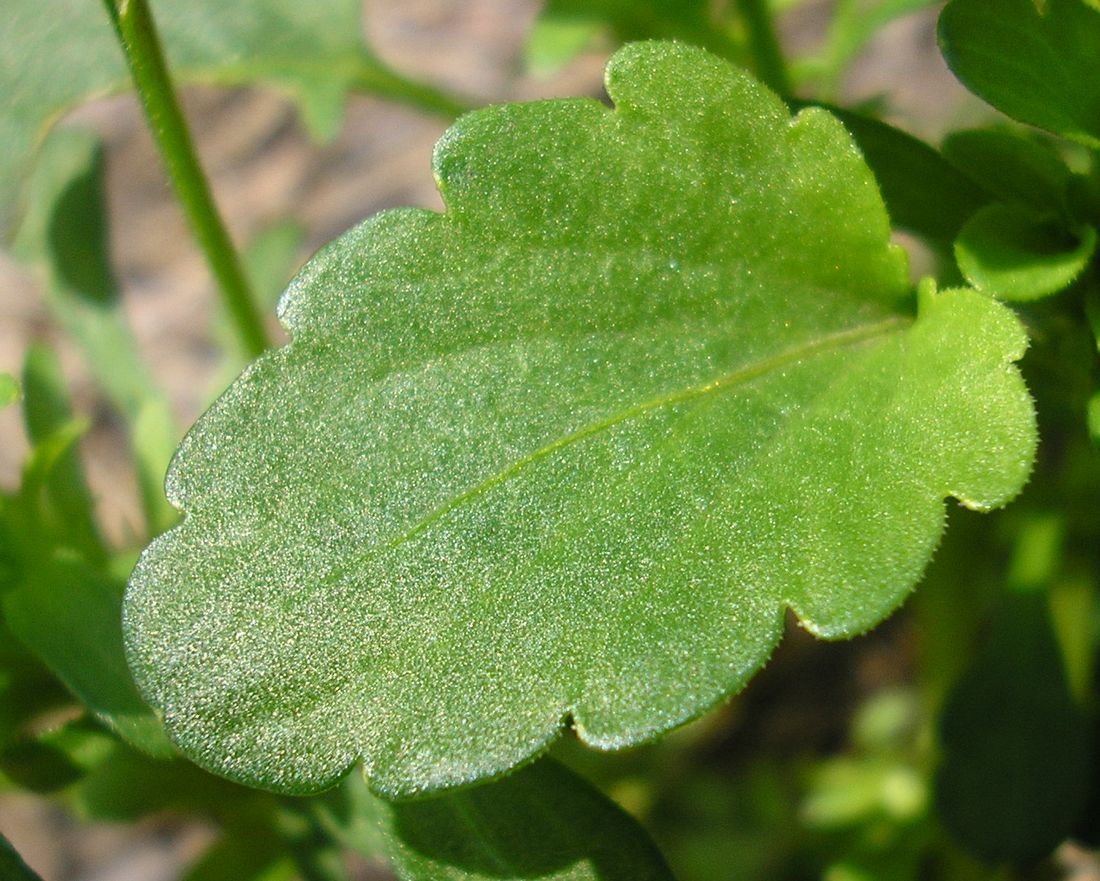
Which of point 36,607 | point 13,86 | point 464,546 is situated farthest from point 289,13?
point 464,546

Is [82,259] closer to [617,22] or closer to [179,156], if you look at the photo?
[179,156]

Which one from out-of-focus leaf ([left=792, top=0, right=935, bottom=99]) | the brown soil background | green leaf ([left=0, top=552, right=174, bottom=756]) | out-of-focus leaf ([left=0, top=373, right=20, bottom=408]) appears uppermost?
out-of-focus leaf ([left=0, top=373, right=20, bottom=408])

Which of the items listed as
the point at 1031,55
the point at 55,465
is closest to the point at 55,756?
the point at 55,465

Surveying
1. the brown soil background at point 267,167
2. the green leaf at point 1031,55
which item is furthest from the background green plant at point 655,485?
the brown soil background at point 267,167

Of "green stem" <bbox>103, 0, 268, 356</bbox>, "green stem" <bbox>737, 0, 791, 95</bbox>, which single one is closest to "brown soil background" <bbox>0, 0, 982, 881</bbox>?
"green stem" <bbox>737, 0, 791, 95</bbox>

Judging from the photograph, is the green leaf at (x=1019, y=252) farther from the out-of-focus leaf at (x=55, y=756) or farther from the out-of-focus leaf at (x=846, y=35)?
the out-of-focus leaf at (x=55, y=756)

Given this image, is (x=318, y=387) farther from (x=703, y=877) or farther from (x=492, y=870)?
(x=703, y=877)

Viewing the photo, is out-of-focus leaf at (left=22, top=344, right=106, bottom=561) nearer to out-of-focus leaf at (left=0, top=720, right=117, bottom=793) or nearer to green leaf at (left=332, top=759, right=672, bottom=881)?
out-of-focus leaf at (left=0, top=720, right=117, bottom=793)
